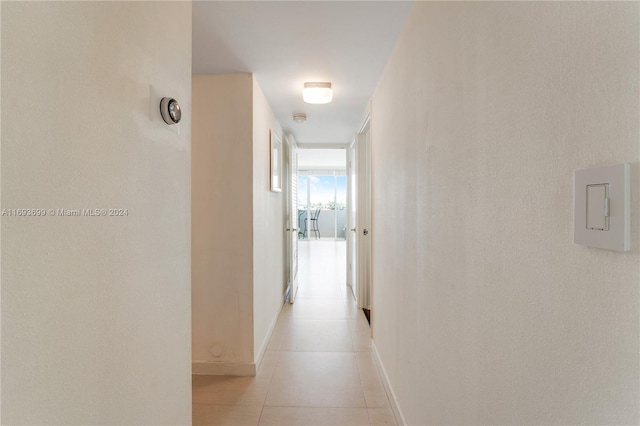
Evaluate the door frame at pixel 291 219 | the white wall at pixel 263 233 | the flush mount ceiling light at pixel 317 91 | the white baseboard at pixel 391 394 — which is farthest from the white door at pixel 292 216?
the white baseboard at pixel 391 394

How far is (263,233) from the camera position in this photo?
Answer: 9.54 feet

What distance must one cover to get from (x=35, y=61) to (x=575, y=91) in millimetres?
987

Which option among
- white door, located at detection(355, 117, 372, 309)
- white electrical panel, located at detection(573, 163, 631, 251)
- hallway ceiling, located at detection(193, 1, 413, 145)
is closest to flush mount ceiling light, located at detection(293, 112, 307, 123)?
hallway ceiling, located at detection(193, 1, 413, 145)

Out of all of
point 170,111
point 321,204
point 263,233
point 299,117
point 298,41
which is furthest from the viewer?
point 321,204

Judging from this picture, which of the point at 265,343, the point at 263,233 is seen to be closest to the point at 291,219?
the point at 263,233

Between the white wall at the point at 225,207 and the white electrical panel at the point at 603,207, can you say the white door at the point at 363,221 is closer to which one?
the white wall at the point at 225,207

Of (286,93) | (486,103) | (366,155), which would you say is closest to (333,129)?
(366,155)

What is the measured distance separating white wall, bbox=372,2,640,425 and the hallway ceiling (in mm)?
319

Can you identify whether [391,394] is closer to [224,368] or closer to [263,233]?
[224,368]

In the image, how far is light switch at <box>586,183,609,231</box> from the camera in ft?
1.77

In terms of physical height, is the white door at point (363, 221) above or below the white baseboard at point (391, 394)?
above

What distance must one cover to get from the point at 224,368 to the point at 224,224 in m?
1.05

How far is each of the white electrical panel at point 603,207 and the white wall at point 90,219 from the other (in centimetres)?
98

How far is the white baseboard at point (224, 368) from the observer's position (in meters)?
2.52
